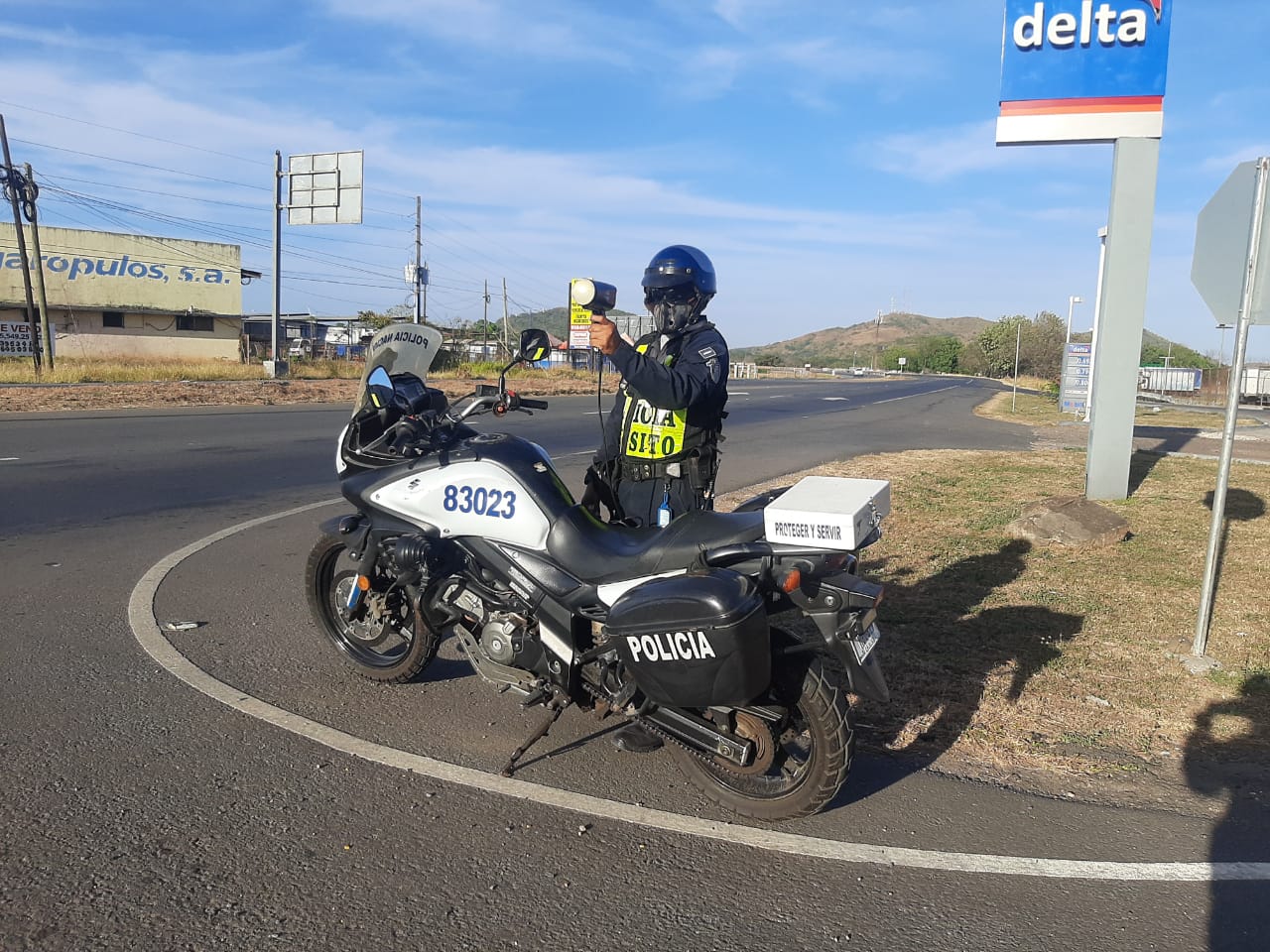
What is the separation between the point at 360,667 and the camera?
176 inches

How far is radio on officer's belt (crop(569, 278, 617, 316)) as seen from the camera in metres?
3.64

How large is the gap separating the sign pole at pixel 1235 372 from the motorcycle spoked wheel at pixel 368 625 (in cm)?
404

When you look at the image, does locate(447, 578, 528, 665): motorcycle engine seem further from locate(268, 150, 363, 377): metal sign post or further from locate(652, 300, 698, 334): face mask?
locate(268, 150, 363, 377): metal sign post

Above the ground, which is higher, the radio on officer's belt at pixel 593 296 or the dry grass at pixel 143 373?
the radio on officer's belt at pixel 593 296

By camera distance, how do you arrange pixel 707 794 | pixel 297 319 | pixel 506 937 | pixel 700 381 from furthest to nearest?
1. pixel 297 319
2. pixel 700 381
3. pixel 707 794
4. pixel 506 937

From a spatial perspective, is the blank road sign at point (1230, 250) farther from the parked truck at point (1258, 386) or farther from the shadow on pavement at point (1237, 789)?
the parked truck at point (1258, 386)

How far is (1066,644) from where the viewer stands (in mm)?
5285

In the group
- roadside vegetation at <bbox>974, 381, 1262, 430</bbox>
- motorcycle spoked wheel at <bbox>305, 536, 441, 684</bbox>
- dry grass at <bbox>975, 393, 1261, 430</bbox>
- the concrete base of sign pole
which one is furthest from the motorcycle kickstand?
dry grass at <bbox>975, 393, 1261, 430</bbox>

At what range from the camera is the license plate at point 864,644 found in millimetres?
2994

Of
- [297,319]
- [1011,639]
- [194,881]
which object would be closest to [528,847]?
[194,881]

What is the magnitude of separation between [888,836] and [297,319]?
7226 centimetres

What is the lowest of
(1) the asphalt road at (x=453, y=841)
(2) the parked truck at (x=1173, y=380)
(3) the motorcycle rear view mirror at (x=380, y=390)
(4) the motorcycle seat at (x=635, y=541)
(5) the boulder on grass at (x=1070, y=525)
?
(1) the asphalt road at (x=453, y=841)

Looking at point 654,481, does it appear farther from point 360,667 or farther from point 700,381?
point 360,667

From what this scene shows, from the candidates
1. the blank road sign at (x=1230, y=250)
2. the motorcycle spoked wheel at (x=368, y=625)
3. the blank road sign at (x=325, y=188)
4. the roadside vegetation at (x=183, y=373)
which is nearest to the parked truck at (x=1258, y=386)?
the roadside vegetation at (x=183, y=373)
